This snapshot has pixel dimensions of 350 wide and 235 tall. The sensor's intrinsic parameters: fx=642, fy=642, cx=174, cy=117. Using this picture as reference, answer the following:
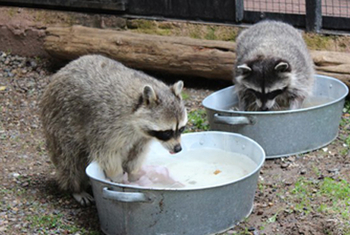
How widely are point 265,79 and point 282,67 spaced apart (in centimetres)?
17

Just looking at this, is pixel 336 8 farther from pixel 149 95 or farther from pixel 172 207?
pixel 172 207

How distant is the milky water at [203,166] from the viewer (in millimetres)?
4336

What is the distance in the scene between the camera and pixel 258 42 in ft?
18.4

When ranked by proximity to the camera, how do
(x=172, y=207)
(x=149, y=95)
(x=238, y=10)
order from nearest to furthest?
(x=172, y=207) < (x=149, y=95) < (x=238, y=10)

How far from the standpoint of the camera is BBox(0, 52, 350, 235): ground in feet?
13.0

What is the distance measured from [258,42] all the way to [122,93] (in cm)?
191

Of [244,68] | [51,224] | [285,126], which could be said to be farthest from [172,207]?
Result: [244,68]

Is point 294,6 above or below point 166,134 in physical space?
above

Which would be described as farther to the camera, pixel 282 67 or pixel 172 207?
pixel 282 67

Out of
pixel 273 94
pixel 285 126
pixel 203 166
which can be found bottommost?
pixel 203 166

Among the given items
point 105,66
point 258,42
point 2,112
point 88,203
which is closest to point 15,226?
point 88,203

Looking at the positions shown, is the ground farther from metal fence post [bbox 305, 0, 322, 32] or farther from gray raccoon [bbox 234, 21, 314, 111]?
metal fence post [bbox 305, 0, 322, 32]

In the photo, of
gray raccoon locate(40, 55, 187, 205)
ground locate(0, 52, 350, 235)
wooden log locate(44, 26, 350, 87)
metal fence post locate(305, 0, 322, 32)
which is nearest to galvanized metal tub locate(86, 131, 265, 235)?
ground locate(0, 52, 350, 235)

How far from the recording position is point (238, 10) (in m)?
6.46
